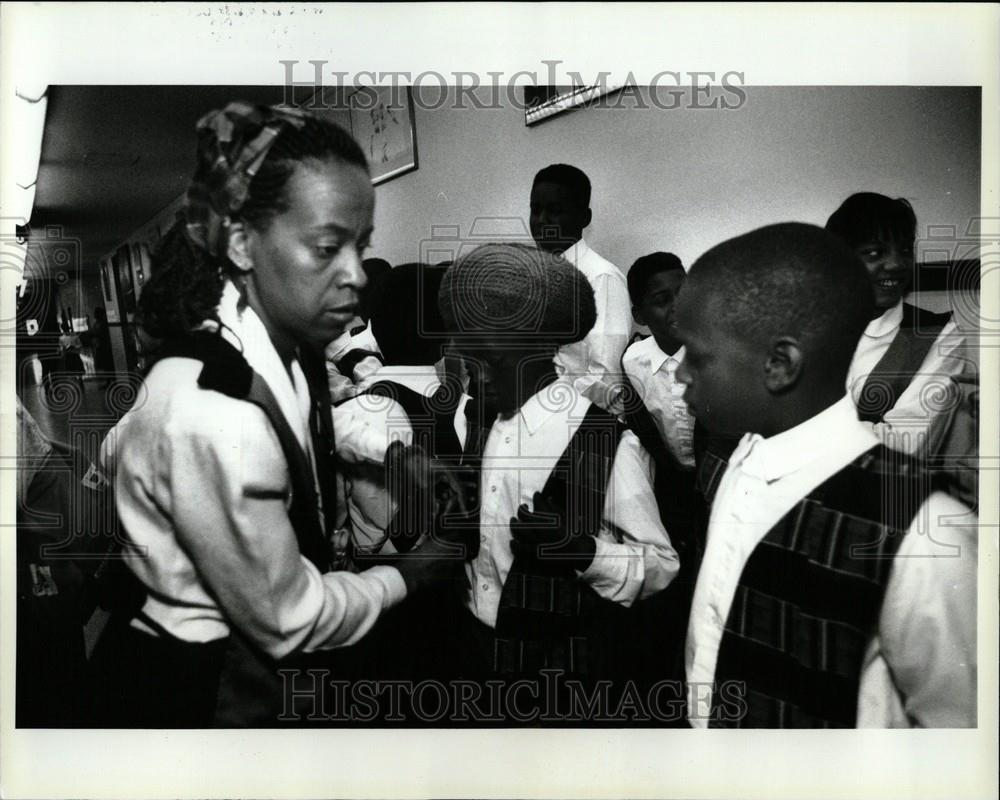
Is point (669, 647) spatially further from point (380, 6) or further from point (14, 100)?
point (14, 100)

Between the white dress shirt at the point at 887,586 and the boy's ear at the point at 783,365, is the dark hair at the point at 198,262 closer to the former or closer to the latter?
the boy's ear at the point at 783,365

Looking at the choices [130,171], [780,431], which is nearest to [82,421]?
[130,171]

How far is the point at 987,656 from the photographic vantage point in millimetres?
2441

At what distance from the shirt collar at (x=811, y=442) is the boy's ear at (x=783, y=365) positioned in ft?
0.34

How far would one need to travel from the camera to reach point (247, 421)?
91.9 inches

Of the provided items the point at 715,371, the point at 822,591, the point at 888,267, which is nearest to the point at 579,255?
the point at 715,371

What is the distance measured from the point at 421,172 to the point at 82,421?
1042mm

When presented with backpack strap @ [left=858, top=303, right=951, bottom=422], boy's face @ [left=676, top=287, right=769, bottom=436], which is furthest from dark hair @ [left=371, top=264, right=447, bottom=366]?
backpack strap @ [left=858, top=303, right=951, bottom=422]

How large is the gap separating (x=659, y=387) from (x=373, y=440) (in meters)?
0.72

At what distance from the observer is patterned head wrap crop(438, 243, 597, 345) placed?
2373mm

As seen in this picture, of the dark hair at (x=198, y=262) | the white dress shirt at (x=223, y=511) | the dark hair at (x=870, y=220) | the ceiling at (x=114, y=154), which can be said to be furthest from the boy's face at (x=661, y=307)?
the ceiling at (x=114, y=154)

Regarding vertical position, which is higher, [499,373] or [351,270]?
[351,270]

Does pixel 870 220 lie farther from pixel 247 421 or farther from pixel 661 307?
pixel 247 421

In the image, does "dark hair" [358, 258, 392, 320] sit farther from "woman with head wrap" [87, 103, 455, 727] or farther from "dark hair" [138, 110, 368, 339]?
"dark hair" [138, 110, 368, 339]
